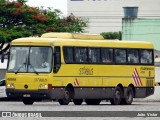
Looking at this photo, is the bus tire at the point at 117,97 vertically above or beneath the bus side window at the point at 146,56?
beneath

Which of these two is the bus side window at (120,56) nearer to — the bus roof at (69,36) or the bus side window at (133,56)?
the bus side window at (133,56)

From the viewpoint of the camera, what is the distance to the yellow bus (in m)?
39.2

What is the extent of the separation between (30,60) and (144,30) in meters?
100

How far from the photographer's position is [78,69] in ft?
134

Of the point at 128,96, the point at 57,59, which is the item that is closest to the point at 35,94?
the point at 57,59

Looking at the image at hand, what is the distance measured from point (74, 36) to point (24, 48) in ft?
9.30

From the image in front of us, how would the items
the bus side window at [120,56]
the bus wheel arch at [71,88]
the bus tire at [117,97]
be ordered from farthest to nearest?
the bus side window at [120,56] < the bus tire at [117,97] < the bus wheel arch at [71,88]

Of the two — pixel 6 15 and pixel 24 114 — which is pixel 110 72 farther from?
pixel 6 15

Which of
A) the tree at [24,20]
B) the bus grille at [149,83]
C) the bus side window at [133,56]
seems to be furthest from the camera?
the tree at [24,20]

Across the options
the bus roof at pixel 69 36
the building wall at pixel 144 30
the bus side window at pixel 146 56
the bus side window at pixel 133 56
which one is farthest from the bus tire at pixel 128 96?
the building wall at pixel 144 30

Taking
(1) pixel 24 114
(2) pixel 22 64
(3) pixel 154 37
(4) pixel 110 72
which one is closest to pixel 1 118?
(1) pixel 24 114

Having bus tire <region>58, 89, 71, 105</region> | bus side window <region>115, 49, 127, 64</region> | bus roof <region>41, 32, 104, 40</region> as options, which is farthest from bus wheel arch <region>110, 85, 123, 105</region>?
bus tire <region>58, 89, 71, 105</region>

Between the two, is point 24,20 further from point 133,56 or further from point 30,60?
point 30,60

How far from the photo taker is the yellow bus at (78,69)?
39.2 meters
